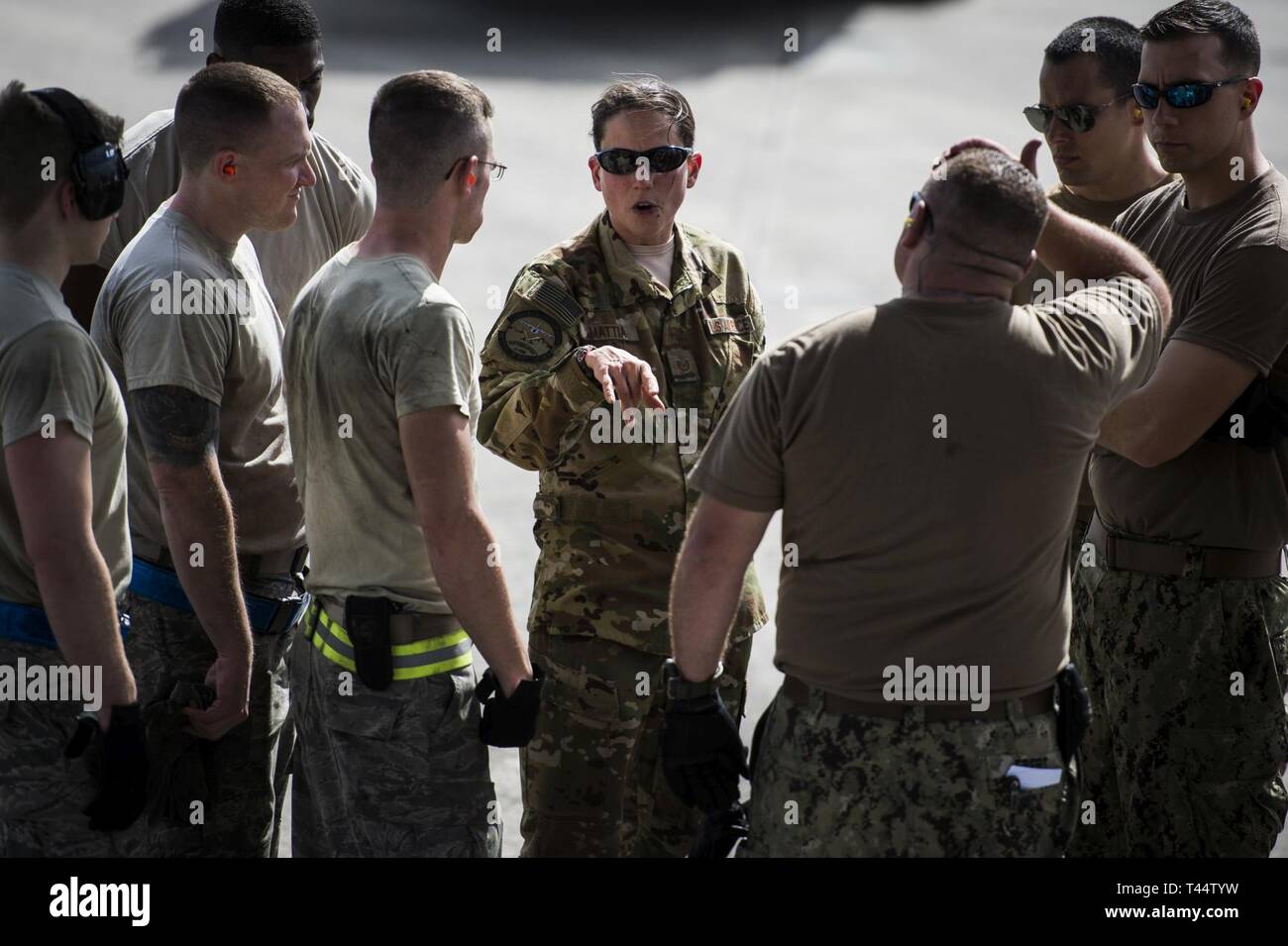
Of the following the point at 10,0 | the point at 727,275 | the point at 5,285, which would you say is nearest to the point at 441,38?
the point at 10,0

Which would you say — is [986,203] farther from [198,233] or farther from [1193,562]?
[198,233]

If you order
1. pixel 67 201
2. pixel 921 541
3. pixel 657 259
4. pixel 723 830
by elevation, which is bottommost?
pixel 723 830

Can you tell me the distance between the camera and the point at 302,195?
405 centimetres

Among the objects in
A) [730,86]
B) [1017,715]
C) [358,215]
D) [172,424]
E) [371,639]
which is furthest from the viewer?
[730,86]

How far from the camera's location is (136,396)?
3195mm

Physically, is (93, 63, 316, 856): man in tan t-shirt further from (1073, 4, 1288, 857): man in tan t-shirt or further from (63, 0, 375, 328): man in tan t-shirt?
(1073, 4, 1288, 857): man in tan t-shirt

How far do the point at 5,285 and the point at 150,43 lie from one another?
43.7 ft

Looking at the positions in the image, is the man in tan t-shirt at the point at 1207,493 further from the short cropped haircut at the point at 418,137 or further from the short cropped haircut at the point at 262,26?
the short cropped haircut at the point at 262,26

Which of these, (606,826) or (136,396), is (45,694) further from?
(606,826)

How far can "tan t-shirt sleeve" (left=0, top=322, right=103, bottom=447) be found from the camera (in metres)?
2.78

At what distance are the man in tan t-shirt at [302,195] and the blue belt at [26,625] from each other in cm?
119

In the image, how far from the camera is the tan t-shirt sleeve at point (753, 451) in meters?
2.72

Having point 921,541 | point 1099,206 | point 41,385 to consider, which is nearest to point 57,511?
point 41,385

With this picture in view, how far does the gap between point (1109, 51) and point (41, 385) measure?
3.17 meters
